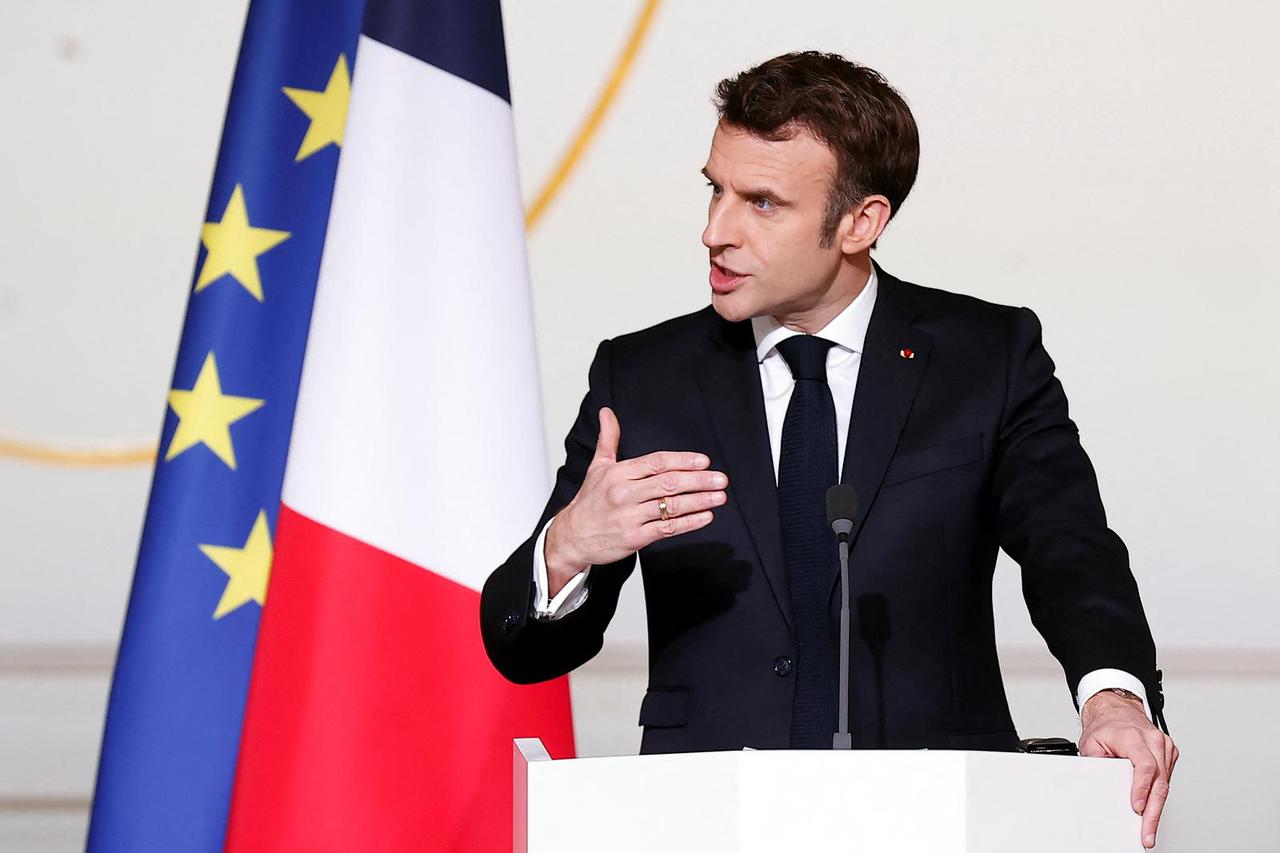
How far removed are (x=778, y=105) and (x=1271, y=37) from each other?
196cm

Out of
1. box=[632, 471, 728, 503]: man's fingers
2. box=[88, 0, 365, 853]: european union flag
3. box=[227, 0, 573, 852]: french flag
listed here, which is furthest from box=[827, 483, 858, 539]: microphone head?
box=[88, 0, 365, 853]: european union flag

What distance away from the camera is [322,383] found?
259cm

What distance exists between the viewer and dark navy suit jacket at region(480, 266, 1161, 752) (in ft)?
6.11

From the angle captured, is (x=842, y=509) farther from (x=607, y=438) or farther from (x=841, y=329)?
(x=841, y=329)

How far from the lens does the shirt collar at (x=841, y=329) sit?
2.03 metres

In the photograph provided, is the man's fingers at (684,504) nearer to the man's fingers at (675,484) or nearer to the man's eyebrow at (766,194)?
the man's fingers at (675,484)

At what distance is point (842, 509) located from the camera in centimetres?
154

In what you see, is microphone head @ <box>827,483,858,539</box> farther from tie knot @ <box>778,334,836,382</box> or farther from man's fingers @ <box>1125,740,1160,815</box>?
tie knot @ <box>778,334,836,382</box>

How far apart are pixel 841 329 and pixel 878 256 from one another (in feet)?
4.72

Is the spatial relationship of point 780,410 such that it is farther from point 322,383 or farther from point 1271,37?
point 1271,37

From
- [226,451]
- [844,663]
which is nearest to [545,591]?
[844,663]

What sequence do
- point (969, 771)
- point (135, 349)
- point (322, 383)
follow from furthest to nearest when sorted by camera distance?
1. point (135, 349)
2. point (322, 383)
3. point (969, 771)

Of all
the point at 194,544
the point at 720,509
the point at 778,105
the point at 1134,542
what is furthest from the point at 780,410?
the point at 1134,542

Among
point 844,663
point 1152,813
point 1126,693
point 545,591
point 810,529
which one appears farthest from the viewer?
point 810,529
